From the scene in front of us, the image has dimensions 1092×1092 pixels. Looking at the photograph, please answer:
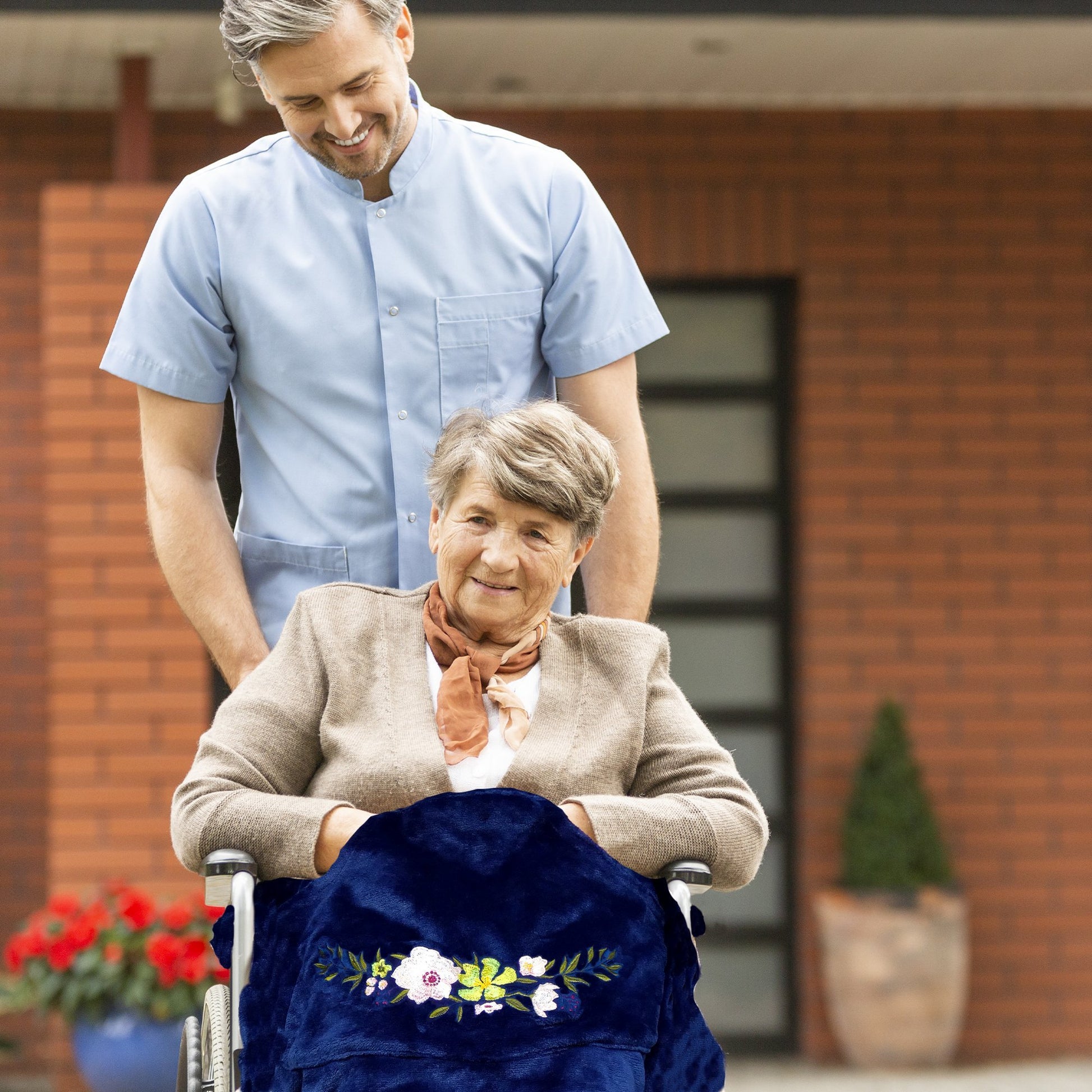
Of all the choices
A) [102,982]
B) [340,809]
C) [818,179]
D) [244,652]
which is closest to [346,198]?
[244,652]

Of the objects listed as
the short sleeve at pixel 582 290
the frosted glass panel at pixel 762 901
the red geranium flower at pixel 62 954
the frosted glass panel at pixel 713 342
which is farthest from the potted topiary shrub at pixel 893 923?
the short sleeve at pixel 582 290

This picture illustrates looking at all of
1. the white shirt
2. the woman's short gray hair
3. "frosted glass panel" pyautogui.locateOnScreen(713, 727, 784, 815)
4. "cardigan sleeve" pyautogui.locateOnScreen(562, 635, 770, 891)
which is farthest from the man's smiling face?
"frosted glass panel" pyautogui.locateOnScreen(713, 727, 784, 815)

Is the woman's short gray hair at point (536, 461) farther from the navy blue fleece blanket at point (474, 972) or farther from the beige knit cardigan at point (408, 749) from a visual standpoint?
the navy blue fleece blanket at point (474, 972)

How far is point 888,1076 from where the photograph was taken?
6270 mm

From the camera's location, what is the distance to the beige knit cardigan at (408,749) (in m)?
2.16

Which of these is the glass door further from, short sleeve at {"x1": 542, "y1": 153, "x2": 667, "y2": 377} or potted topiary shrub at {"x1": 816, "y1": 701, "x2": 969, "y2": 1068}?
short sleeve at {"x1": 542, "y1": 153, "x2": 667, "y2": 377}

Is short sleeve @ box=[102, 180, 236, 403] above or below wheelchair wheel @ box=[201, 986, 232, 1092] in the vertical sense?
above

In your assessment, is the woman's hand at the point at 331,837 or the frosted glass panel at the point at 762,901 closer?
the woman's hand at the point at 331,837

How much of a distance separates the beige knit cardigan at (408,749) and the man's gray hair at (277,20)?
0.70 m

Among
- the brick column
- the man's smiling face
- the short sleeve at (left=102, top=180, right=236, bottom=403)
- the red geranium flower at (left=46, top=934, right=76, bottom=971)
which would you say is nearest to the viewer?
the man's smiling face

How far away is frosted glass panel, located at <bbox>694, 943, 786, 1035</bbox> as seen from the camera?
22.1ft

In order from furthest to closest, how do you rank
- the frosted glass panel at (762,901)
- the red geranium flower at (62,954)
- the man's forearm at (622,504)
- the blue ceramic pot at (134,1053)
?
the frosted glass panel at (762,901)
the red geranium flower at (62,954)
the blue ceramic pot at (134,1053)
the man's forearm at (622,504)

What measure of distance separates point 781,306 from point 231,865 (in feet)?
16.2

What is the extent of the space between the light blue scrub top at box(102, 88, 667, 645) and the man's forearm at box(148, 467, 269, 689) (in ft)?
0.29
